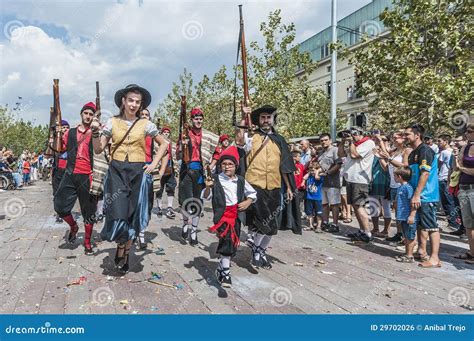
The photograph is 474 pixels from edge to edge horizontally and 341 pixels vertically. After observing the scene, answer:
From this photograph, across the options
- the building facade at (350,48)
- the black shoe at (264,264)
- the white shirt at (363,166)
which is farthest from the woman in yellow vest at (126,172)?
the building facade at (350,48)

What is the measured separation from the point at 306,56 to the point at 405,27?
8956 mm

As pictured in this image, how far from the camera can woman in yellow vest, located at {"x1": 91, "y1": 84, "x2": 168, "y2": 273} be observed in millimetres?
4691

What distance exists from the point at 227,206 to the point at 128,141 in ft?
4.74

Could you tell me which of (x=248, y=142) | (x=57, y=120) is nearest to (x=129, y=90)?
(x=248, y=142)

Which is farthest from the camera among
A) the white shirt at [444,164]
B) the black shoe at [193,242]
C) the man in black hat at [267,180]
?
the white shirt at [444,164]

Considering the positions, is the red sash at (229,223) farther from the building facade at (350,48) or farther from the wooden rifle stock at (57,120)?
the building facade at (350,48)

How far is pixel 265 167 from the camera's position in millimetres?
5324

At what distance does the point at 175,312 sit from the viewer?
146 inches

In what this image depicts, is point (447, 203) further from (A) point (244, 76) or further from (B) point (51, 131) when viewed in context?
(B) point (51, 131)

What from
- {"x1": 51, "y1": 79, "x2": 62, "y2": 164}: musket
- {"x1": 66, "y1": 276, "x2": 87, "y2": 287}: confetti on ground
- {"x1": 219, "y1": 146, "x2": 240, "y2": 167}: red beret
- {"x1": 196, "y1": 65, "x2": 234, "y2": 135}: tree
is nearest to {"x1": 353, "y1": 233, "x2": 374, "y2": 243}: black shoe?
{"x1": 219, "y1": 146, "x2": 240, "y2": 167}: red beret

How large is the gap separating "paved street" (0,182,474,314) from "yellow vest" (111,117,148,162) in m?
1.47

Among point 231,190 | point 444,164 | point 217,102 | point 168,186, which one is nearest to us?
point 231,190

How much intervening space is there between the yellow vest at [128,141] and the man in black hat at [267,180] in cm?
132

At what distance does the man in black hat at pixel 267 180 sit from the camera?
527 cm
